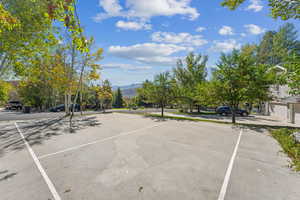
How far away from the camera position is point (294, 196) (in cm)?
307

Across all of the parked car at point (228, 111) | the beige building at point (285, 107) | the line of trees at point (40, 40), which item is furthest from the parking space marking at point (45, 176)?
the parked car at point (228, 111)

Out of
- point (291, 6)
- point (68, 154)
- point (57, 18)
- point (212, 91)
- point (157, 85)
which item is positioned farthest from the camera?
point (157, 85)

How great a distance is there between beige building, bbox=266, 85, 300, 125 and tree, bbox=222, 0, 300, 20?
217 inches

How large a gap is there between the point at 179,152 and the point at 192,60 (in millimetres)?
25050

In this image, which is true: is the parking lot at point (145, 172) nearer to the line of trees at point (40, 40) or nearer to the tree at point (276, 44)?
the line of trees at point (40, 40)

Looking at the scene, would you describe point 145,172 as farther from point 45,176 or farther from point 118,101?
point 118,101

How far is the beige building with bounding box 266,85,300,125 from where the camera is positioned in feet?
46.0

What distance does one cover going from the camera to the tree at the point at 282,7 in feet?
22.7

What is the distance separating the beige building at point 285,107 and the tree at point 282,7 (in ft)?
18.1

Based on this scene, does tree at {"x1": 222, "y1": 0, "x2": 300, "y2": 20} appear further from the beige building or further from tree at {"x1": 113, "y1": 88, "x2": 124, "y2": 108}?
tree at {"x1": 113, "y1": 88, "x2": 124, "y2": 108}

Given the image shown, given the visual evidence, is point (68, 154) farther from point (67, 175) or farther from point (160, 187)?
point (160, 187)

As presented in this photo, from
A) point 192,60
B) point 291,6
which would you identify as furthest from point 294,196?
point 192,60

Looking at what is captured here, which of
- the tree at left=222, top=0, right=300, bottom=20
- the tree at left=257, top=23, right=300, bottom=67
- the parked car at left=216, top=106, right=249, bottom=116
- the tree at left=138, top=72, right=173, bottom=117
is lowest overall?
the parked car at left=216, top=106, right=249, bottom=116

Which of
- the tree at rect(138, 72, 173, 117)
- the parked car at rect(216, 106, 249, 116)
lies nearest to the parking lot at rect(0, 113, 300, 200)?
the tree at rect(138, 72, 173, 117)
